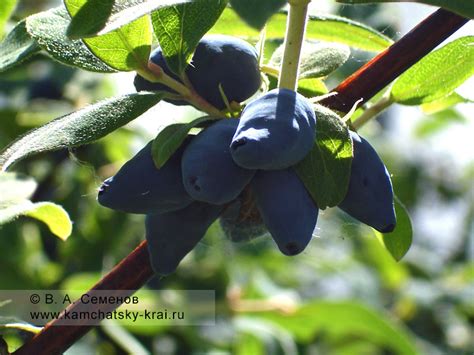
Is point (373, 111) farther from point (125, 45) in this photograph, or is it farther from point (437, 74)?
point (125, 45)

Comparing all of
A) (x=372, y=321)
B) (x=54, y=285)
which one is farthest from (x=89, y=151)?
(x=372, y=321)

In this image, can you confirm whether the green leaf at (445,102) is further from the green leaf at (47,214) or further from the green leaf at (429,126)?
the green leaf at (429,126)

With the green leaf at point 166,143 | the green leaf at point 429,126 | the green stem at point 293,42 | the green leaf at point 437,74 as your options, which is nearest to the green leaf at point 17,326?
the green leaf at point 166,143

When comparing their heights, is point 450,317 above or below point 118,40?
below

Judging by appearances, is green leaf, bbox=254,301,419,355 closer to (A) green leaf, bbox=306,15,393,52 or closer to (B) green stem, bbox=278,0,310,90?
(A) green leaf, bbox=306,15,393,52

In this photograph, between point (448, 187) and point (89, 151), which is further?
point (448, 187)


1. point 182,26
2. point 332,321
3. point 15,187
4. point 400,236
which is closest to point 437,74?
point 400,236

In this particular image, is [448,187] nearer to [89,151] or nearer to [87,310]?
[89,151]
